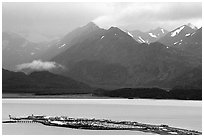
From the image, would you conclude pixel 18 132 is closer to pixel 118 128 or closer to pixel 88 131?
pixel 88 131

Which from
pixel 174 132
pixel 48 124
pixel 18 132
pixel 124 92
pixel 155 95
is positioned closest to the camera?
pixel 174 132

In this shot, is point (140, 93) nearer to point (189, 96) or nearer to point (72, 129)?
point (189, 96)

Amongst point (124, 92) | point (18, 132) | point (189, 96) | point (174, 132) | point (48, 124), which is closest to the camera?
point (174, 132)

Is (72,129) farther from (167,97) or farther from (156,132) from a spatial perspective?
(167,97)

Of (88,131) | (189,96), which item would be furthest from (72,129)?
(189,96)

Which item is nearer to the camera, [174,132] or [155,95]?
[174,132]

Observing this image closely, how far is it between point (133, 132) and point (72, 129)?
6502 millimetres

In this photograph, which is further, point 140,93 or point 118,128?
point 140,93

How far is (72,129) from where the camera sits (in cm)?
4281

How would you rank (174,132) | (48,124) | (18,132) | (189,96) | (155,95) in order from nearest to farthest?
(174,132), (18,132), (48,124), (189,96), (155,95)

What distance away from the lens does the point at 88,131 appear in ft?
133

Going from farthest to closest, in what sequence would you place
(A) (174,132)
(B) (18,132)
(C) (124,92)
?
(C) (124,92)
(B) (18,132)
(A) (174,132)

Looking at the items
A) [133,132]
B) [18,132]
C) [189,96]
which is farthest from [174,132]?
[189,96]

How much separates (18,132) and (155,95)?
134688 millimetres
